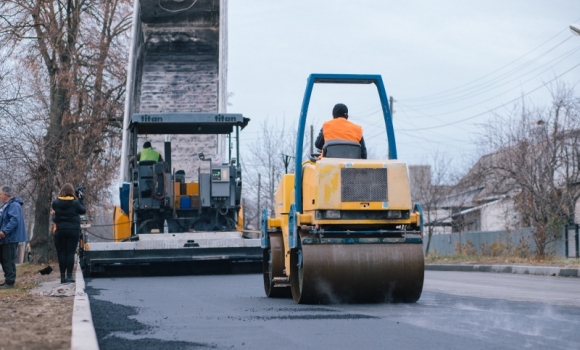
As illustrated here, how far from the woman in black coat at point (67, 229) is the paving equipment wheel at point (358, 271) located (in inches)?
237

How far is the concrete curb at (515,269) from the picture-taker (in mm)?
18561

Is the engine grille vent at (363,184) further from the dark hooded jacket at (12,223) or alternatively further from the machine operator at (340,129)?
the dark hooded jacket at (12,223)

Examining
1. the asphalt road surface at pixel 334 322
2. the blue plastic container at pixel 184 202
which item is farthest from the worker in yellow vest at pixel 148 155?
the asphalt road surface at pixel 334 322

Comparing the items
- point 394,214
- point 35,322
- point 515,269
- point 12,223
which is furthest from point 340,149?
point 515,269

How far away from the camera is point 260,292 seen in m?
12.5

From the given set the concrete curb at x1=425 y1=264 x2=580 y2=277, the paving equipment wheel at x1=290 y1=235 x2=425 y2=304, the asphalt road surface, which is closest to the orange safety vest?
the paving equipment wheel at x1=290 y1=235 x2=425 y2=304

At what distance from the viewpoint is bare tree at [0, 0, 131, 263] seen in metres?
25.9

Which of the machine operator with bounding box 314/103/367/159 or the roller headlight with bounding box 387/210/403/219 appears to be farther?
the machine operator with bounding box 314/103/367/159

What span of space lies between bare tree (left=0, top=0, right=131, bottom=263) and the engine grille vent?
55.4 ft

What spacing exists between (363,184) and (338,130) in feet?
2.64

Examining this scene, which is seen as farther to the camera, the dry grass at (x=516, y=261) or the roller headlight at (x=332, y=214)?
the dry grass at (x=516, y=261)

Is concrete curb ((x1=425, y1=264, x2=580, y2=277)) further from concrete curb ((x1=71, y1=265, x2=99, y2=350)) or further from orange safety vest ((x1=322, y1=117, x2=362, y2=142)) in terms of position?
concrete curb ((x1=71, y1=265, x2=99, y2=350))

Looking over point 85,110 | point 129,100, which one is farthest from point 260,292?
point 85,110

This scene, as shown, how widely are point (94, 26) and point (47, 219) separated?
19.0ft
